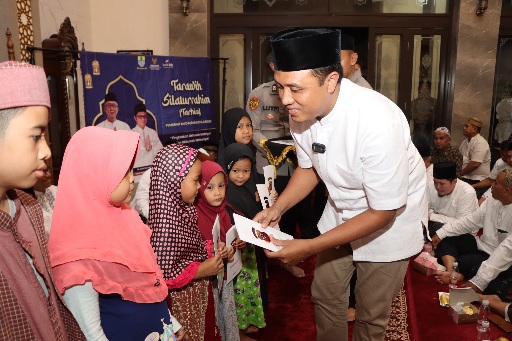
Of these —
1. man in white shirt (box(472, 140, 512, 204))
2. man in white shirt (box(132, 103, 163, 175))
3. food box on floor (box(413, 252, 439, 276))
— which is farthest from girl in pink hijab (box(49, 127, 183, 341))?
man in white shirt (box(472, 140, 512, 204))

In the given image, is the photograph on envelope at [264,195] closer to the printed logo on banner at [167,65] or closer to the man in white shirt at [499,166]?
the printed logo on banner at [167,65]

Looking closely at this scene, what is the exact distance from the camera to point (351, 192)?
210 centimetres

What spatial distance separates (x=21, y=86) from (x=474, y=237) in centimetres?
395

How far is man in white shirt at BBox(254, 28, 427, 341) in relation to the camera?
183cm

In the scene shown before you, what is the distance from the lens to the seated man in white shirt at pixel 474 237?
11.6ft

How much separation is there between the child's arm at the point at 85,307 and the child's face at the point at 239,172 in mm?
1655

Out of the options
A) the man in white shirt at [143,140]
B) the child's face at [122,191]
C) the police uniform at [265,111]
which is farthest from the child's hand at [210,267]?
the police uniform at [265,111]

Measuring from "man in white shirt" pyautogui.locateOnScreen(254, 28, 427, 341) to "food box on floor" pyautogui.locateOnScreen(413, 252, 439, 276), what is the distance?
1851 mm

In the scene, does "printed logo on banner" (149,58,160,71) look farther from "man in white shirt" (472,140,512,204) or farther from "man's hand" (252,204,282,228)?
"man in white shirt" (472,140,512,204)

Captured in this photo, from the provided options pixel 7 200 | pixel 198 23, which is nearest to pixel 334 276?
pixel 7 200

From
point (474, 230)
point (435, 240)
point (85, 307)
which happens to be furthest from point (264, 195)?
point (474, 230)

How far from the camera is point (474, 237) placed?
4078mm

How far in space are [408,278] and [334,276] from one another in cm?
187

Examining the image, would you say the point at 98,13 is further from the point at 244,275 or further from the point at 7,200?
the point at 7,200
